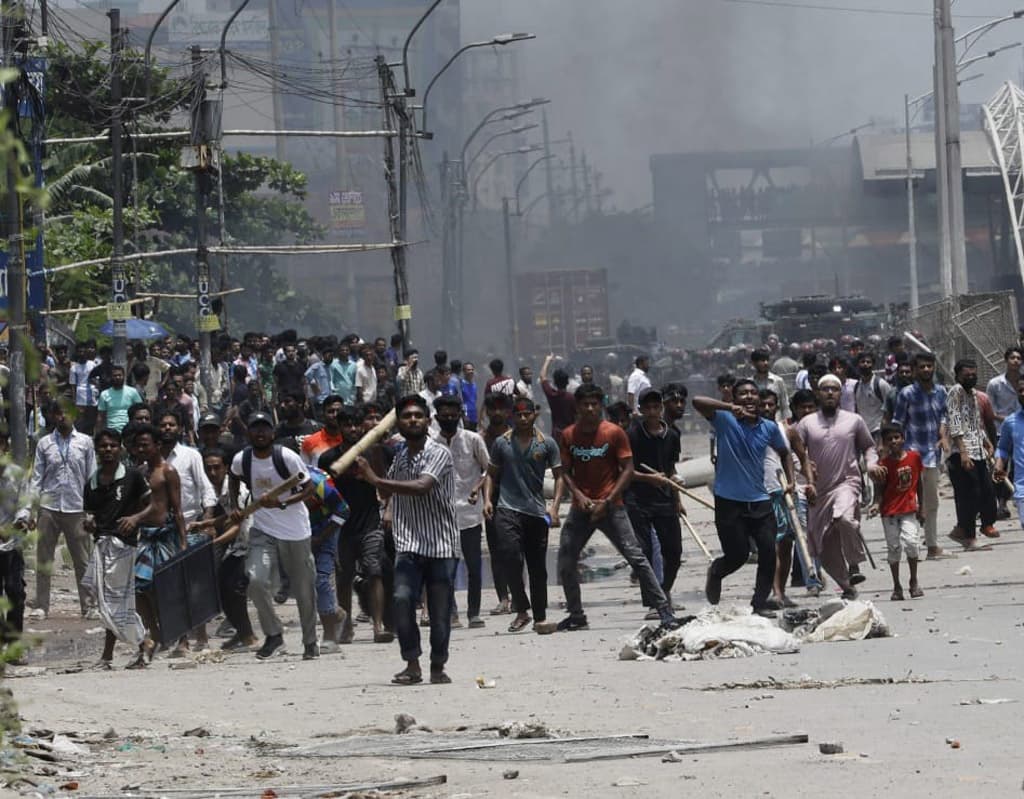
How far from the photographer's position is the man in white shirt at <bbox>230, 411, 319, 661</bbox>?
10766 mm

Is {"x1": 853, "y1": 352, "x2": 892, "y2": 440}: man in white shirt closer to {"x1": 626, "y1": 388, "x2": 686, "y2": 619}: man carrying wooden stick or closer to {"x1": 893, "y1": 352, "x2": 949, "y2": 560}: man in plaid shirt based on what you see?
{"x1": 893, "y1": 352, "x2": 949, "y2": 560}: man in plaid shirt

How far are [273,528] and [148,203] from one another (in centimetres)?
3115

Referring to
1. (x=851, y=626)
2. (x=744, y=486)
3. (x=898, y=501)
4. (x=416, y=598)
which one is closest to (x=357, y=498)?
(x=744, y=486)

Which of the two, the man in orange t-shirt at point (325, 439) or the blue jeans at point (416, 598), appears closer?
the blue jeans at point (416, 598)

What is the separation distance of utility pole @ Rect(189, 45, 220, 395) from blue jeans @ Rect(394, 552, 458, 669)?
14740 millimetres

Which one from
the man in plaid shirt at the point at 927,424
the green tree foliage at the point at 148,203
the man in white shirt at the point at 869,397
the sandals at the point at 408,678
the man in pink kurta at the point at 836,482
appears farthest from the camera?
the green tree foliage at the point at 148,203

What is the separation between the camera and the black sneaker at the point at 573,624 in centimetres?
1181

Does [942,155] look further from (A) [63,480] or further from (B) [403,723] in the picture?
(B) [403,723]

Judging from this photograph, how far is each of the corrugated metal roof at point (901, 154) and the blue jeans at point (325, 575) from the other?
77.8m

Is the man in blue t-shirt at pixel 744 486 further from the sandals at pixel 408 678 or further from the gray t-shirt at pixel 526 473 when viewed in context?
the sandals at pixel 408 678

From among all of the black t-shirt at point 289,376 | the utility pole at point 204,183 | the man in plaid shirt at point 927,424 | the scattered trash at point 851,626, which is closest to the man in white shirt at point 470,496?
the scattered trash at point 851,626

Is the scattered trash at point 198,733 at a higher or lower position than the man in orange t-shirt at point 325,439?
lower

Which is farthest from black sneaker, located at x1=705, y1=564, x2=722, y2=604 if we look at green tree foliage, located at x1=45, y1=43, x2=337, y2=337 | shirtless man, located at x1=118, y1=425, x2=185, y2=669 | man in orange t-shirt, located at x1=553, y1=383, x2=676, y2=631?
green tree foliage, located at x1=45, y1=43, x2=337, y2=337

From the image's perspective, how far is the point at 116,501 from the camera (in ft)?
35.4
